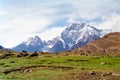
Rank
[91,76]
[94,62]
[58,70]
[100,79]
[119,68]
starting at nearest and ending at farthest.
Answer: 1. [100,79]
2. [91,76]
3. [119,68]
4. [58,70]
5. [94,62]

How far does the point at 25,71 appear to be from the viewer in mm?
77688

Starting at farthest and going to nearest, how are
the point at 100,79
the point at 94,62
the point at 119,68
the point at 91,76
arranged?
the point at 94,62, the point at 119,68, the point at 91,76, the point at 100,79

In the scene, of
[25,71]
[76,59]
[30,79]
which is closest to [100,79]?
[30,79]

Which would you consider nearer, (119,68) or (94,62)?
(119,68)

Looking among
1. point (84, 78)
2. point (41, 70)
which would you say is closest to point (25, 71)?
point (41, 70)

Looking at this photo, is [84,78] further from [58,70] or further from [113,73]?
[58,70]

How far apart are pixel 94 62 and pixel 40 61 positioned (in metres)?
18.2

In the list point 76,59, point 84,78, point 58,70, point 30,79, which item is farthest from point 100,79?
point 76,59

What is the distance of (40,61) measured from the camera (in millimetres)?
95062

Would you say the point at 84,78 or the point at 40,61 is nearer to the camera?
the point at 84,78

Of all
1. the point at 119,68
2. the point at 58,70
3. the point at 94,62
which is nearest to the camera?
the point at 119,68

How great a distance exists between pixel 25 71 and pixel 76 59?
19059mm

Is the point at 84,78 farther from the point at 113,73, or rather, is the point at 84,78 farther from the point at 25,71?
the point at 25,71

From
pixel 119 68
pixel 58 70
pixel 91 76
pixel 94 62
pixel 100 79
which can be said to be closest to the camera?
pixel 100 79
